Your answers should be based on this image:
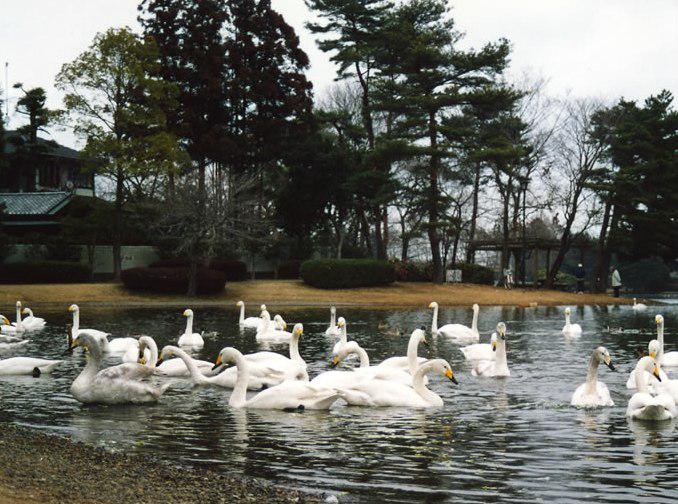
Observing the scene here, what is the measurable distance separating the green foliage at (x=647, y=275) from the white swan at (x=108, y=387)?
62481 millimetres

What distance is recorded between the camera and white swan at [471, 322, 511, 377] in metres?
17.1

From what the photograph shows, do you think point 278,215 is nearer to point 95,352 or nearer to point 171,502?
point 95,352

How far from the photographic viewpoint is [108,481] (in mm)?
8570

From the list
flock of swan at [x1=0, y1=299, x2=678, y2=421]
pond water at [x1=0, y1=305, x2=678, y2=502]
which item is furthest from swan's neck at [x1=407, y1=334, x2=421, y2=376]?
pond water at [x1=0, y1=305, x2=678, y2=502]

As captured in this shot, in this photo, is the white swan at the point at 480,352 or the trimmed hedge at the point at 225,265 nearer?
the white swan at the point at 480,352

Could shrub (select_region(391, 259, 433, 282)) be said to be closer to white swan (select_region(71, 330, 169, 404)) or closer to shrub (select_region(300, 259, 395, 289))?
shrub (select_region(300, 259, 395, 289))

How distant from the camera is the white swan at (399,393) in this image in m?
13.6

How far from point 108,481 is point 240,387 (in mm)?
5128

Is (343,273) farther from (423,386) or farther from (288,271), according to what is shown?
(423,386)

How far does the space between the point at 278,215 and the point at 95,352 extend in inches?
1848

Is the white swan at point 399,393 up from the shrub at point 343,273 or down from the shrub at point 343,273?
down

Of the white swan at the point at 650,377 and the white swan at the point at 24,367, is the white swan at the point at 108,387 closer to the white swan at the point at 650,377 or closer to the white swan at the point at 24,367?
the white swan at the point at 24,367


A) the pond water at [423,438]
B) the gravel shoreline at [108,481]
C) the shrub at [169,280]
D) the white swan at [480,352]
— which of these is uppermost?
the shrub at [169,280]

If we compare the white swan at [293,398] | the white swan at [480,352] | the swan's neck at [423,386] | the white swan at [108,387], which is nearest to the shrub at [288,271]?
the white swan at [480,352]
